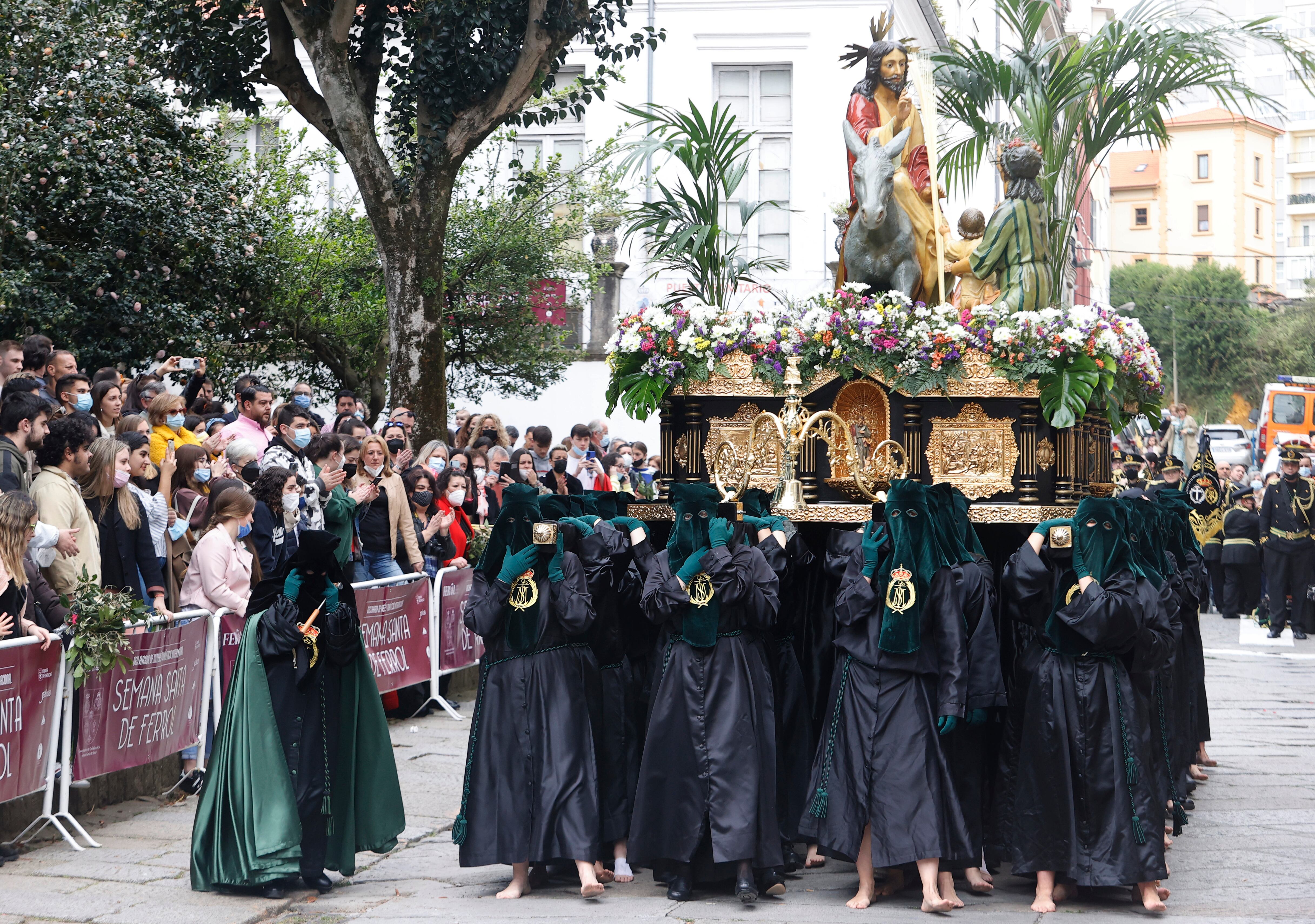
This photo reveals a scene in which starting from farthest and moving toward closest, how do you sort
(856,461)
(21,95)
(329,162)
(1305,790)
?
(329,162) → (21,95) → (1305,790) → (856,461)

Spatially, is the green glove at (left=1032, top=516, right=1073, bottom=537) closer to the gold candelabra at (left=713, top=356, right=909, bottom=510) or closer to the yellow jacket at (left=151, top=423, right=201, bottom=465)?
the gold candelabra at (left=713, top=356, right=909, bottom=510)

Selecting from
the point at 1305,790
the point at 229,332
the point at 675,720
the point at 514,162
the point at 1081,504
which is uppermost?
the point at 514,162

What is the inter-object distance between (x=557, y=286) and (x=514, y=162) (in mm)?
4792

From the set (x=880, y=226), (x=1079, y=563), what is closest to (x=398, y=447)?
(x=880, y=226)

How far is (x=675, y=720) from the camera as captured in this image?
665 cm

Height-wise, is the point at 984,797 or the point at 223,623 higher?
the point at 223,623

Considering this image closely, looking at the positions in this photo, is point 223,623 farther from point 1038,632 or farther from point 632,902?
point 1038,632

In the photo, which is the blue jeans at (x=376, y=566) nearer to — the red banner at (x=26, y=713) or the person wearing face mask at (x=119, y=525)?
the person wearing face mask at (x=119, y=525)

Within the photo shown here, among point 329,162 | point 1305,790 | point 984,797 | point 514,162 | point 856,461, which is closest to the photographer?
point 984,797

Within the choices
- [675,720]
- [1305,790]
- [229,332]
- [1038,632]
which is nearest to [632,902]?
[675,720]

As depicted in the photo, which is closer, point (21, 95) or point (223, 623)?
point (223, 623)

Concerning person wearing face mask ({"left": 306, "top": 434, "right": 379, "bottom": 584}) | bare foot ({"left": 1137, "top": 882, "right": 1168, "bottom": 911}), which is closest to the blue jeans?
person wearing face mask ({"left": 306, "top": 434, "right": 379, "bottom": 584})

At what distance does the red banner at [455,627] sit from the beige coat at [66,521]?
3.65 m

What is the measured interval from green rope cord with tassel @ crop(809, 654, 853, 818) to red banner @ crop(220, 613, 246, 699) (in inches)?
145
